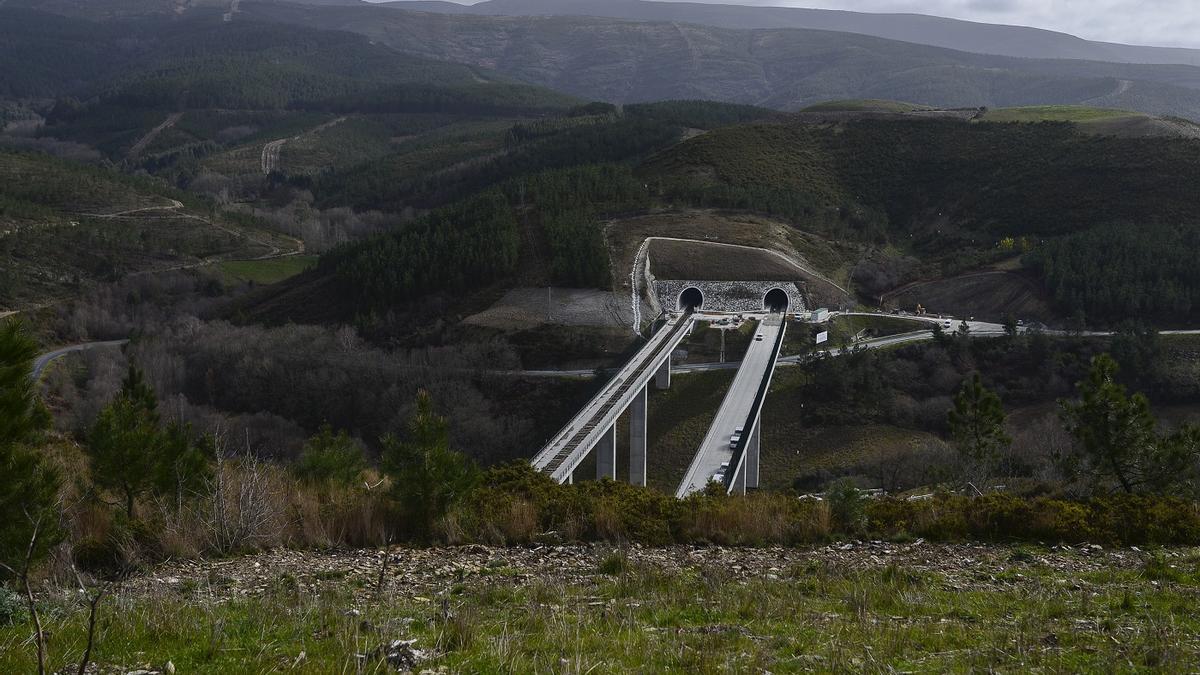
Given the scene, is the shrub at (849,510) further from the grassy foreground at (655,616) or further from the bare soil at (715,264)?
the bare soil at (715,264)

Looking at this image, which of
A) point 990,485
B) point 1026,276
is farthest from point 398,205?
point 990,485

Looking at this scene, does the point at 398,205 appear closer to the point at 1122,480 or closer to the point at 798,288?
the point at 798,288

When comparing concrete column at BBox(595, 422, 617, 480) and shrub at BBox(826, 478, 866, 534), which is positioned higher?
shrub at BBox(826, 478, 866, 534)

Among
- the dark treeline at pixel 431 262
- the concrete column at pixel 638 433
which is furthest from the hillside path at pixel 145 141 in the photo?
the concrete column at pixel 638 433

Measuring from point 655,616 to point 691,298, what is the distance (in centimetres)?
5948

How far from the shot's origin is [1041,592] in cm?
1097

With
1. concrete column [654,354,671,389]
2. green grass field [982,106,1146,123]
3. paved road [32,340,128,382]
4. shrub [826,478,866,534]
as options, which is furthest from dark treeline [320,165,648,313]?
green grass field [982,106,1146,123]

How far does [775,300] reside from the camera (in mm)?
68500

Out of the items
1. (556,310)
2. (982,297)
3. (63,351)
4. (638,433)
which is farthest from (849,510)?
(63,351)

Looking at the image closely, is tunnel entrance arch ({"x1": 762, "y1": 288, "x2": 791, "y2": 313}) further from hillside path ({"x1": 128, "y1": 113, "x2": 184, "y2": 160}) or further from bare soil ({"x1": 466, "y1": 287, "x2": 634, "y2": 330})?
hillside path ({"x1": 128, "y1": 113, "x2": 184, "y2": 160})

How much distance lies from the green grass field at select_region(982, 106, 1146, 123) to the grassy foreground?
345 ft

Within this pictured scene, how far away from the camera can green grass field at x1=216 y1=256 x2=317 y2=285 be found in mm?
87000

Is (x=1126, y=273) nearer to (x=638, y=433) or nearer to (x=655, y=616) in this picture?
(x=638, y=433)

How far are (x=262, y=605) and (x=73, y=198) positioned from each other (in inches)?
4140
